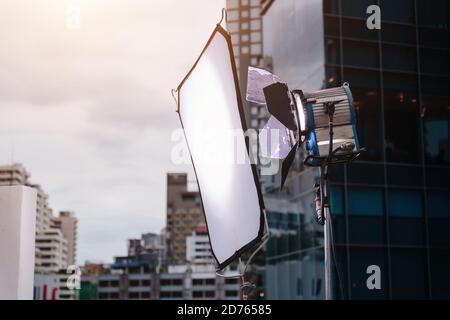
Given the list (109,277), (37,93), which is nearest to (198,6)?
(37,93)

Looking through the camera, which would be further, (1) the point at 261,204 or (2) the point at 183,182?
(2) the point at 183,182

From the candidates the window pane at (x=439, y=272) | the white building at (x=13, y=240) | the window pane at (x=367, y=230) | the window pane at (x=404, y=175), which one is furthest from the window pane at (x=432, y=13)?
the white building at (x=13, y=240)

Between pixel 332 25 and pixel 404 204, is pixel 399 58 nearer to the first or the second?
pixel 332 25

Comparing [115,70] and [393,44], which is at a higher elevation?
[115,70]

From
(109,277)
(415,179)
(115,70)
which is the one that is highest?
(115,70)

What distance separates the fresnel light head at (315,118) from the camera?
3271mm

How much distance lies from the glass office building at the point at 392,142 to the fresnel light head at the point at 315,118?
592 inches

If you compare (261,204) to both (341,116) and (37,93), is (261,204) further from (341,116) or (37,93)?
(37,93)

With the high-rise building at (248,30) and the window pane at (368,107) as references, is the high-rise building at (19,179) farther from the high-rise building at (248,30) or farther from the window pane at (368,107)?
the high-rise building at (248,30)

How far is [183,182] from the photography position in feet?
634

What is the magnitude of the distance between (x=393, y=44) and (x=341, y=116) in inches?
646

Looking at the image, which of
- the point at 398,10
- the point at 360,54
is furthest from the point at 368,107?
the point at 398,10

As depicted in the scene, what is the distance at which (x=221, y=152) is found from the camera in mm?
3068

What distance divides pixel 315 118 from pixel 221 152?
0.58 m
